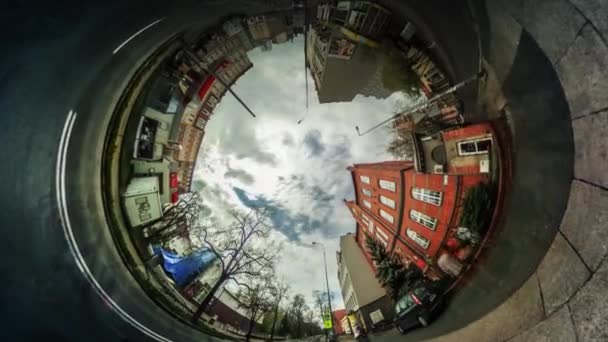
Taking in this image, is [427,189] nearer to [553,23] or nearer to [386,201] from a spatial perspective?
[386,201]

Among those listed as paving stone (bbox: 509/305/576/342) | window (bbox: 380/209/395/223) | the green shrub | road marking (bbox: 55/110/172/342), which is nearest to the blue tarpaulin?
road marking (bbox: 55/110/172/342)

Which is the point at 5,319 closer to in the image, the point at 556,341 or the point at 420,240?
the point at 420,240

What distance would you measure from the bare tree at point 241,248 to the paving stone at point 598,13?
10.8 ft

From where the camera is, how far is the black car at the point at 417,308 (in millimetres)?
2383

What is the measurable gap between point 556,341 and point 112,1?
4330 millimetres

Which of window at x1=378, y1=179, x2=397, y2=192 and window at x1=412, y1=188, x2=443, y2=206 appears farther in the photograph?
window at x1=378, y1=179, x2=397, y2=192

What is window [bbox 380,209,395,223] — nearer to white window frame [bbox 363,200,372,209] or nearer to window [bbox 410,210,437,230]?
white window frame [bbox 363,200,372,209]

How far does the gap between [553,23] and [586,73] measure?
0.44 meters

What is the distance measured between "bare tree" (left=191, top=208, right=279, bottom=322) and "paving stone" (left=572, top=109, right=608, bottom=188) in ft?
9.86

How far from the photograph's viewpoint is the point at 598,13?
4.25ft

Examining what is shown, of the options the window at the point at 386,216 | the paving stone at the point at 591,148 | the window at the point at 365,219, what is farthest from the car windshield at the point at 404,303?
the paving stone at the point at 591,148

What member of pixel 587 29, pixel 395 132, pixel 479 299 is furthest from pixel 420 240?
pixel 587 29

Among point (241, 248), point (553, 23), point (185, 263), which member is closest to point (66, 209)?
point (185, 263)

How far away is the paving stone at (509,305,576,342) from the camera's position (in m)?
1.45
